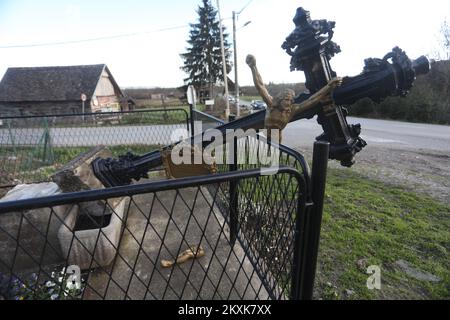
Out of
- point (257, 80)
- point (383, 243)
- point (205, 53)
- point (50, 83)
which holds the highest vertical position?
point (205, 53)

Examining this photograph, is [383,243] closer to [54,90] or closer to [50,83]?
[54,90]

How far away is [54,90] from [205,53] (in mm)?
18692

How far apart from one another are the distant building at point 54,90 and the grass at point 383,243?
24.4 meters

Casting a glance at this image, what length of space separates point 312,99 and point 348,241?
242cm

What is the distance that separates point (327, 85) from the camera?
134 centimetres

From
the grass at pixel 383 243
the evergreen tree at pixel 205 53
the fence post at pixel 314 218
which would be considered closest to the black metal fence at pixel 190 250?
the fence post at pixel 314 218

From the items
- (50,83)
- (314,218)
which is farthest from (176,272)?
(50,83)

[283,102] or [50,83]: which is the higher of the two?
[50,83]

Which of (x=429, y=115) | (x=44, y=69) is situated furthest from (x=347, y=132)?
(x=44, y=69)

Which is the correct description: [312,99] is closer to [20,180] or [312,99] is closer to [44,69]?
[20,180]

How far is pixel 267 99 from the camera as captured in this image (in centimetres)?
146

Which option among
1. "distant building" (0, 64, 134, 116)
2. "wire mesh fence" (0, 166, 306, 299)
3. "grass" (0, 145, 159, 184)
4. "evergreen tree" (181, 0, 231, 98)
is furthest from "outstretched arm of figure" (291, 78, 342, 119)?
"evergreen tree" (181, 0, 231, 98)

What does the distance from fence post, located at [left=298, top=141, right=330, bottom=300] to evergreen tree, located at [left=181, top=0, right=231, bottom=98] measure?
3505 cm

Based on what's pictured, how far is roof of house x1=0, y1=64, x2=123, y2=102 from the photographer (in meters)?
24.8
